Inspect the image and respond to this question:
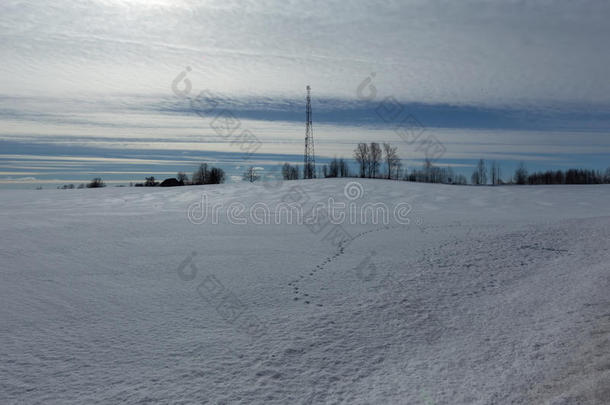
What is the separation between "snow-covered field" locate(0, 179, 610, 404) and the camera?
14.0ft

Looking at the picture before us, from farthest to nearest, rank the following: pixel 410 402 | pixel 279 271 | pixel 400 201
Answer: pixel 400 201 → pixel 279 271 → pixel 410 402

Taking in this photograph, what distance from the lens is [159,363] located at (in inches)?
187

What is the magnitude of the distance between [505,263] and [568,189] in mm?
22905

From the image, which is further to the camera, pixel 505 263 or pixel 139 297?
pixel 505 263

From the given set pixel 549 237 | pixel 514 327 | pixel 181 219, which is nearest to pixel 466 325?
Result: pixel 514 327

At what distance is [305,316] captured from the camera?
6121 millimetres

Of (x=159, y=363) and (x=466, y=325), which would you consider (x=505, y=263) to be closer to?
(x=466, y=325)

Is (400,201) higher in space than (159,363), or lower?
higher

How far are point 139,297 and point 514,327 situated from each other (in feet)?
19.7

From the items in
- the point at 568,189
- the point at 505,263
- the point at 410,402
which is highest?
the point at 568,189

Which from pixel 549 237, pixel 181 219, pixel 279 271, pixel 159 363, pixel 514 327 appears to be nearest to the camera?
pixel 159 363

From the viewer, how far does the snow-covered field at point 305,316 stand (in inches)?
168

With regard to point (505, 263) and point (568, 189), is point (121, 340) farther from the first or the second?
point (568, 189)

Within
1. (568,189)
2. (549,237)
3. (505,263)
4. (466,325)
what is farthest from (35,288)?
(568,189)
